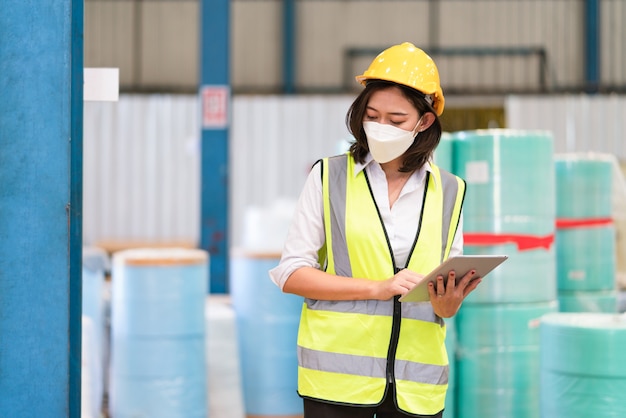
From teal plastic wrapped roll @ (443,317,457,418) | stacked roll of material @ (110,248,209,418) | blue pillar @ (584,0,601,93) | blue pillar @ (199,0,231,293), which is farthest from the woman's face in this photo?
blue pillar @ (584,0,601,93)

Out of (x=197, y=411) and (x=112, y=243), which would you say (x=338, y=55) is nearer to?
(x=112, y=243)

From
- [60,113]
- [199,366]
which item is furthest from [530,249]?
[60,113]

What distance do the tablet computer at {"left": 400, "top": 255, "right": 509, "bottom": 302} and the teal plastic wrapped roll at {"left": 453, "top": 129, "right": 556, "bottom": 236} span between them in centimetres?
201

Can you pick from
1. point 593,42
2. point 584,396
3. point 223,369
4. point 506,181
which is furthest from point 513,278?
point 593,42

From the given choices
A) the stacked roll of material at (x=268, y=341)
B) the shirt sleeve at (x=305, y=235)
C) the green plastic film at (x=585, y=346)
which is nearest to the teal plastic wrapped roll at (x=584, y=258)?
the green plastic film at (x=585, y=346)

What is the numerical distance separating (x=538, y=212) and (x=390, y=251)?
2150 mm

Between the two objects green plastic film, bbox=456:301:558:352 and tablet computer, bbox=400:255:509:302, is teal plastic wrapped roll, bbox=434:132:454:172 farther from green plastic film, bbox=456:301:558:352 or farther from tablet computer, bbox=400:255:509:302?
tablet computer, bbox=400:255:509:302

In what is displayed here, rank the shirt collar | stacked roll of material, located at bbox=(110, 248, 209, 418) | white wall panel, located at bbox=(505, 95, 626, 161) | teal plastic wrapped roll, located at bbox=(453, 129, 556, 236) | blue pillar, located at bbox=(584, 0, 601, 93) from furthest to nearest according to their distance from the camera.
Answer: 1. blue pillar, located at bbox=(584, 0, 601, 93)
2. white wall panel, located at bbox=(505, 95, 626, 161)
3. stacked roll of material, located at bbox=(110, 248, 209, 418)
4. teal plastic wrapped roll, located at bbox=(453, 129, 556, 236)
5. the shirt collar

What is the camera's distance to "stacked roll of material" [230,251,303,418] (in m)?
4.67

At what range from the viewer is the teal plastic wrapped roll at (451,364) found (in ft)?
12.9

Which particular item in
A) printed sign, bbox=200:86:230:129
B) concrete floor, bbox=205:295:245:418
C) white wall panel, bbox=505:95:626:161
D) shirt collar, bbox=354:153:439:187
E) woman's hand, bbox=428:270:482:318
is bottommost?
concrete floor, bbox=205:295:245:418

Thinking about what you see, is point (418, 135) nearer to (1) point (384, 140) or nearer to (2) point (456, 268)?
(1) point (384, 140)

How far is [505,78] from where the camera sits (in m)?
12.3

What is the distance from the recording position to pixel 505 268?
394cm
